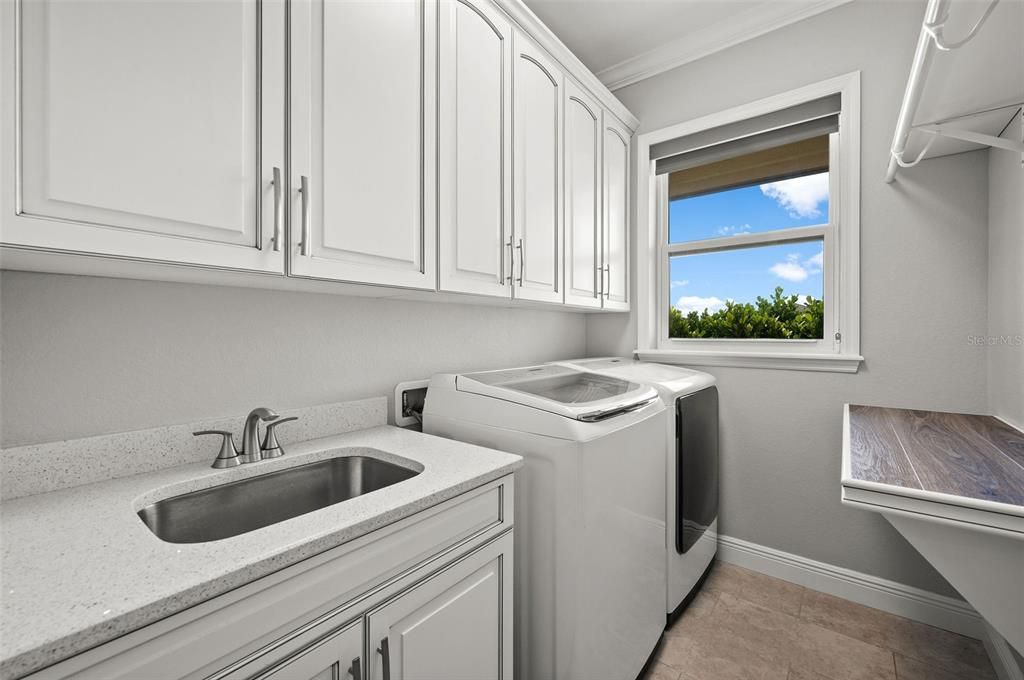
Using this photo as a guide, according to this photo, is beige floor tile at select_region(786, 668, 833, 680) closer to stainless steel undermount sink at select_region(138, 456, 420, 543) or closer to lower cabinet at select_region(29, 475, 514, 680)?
lower cabinet at select_region(29, 475, 514, 680)

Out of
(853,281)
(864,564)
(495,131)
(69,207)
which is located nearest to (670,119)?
(853,281)

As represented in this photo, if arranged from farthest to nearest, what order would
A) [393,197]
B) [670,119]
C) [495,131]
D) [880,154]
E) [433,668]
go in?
[670,119] < [880,154] < [495,131] < [393,197] < [433,668]

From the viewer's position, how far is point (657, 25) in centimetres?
226

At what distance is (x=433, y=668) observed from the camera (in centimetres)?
96

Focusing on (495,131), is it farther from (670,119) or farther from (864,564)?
(864,564)

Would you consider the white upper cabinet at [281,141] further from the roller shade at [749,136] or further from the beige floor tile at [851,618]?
the beige floor tile at [851,618]

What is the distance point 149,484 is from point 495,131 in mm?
1428

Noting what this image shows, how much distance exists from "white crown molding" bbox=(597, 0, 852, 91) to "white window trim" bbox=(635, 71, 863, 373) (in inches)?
13.4

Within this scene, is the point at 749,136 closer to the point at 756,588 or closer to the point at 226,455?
the point at 756,588

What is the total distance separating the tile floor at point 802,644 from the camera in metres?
1.61

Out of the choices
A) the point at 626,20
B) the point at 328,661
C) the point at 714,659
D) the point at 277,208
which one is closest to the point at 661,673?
the point at 714,659

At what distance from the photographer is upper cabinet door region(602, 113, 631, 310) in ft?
7.64

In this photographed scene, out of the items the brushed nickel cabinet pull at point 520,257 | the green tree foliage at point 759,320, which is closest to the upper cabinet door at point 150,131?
the brushed nickel cabinet pull at point 520,257

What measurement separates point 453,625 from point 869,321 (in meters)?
2.12
